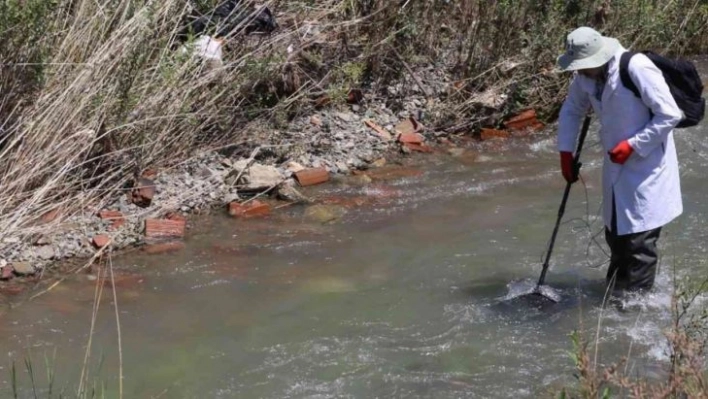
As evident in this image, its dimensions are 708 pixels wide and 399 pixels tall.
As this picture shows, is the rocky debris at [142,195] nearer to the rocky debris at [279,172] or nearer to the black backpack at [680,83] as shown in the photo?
the rocky debris at [279,172]

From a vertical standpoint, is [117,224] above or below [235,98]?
below

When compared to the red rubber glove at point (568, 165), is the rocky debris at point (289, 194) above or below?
below

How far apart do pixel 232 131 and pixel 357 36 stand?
1.61 meters

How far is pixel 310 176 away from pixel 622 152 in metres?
3.13

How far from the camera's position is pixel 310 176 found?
26.8 feet

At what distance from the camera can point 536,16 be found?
31.6ft

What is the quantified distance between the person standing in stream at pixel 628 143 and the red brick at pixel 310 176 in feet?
8.76

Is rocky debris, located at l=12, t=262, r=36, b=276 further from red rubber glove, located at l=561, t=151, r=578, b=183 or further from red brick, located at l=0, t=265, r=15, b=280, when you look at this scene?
red rubber glove, located at l=561, t=151, r=578, b=183

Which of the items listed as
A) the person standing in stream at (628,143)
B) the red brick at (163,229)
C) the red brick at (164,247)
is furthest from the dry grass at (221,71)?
the person standing in stream at (628,143)

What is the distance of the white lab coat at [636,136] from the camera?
5395mm

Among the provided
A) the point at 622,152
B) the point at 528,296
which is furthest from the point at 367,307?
the point at 622,152

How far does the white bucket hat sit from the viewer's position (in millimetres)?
5449

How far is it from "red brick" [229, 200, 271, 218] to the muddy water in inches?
4.0

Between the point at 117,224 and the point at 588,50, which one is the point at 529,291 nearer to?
the point at 588,50
